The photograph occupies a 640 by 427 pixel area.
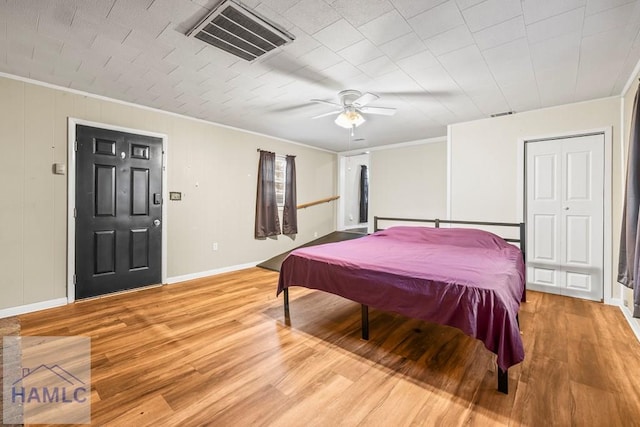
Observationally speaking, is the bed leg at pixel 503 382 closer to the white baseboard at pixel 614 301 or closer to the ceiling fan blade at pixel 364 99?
the ceiling fan blade at pixel 364 99

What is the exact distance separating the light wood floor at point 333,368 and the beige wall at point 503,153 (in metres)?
1.41

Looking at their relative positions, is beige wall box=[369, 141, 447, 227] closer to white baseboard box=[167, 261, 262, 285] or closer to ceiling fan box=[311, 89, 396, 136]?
ceiling fan box=[311, 89, 396, 136]

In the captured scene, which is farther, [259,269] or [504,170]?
[259,269]

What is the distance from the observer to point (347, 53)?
233 cm

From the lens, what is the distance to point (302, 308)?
120 inches

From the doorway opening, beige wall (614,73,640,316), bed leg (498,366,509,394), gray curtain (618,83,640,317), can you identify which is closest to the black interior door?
bed leg (498,366,509,394)

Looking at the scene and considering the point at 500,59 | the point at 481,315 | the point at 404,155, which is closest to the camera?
the point at 481,315

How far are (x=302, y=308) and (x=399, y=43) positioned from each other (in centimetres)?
265

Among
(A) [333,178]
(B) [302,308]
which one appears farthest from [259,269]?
(A) [333,178]

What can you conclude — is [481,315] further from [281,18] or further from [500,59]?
[281,18]

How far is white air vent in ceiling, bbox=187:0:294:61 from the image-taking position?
73.2 inches

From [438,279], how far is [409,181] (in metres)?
4.01

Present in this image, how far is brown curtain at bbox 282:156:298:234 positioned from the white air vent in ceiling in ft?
10.9

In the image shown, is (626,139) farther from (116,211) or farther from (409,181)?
(116,211)
